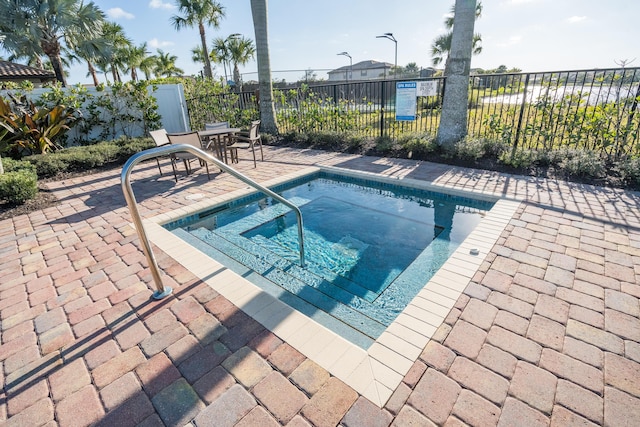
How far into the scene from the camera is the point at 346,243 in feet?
12.6

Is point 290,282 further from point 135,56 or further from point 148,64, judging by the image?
point 148,64

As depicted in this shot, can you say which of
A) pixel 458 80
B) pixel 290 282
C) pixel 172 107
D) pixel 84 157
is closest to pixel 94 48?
pixel 172 107

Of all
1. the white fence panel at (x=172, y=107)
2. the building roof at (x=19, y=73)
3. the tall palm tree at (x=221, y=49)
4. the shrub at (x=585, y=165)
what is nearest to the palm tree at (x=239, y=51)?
the tall palm tree at (x=221, y=49)

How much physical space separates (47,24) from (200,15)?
8818 millimetres

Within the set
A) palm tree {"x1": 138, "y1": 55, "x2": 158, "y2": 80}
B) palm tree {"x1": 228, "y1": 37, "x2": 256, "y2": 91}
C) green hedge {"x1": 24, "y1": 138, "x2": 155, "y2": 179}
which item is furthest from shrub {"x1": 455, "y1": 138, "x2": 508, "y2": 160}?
palm tree {"x1": 138, "y1": 55, "x2": 158, "y2": 80}

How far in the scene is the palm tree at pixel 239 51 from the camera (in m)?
25.7

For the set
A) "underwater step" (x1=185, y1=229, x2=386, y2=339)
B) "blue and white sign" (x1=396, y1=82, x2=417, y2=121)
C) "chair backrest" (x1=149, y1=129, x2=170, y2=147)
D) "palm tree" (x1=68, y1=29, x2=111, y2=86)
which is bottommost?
"underwater step" (x1=185, y1=229, x2=386, y2=339)

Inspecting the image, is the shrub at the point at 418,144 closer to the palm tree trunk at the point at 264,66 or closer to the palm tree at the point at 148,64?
the palm tree trunk at the point at 264,66

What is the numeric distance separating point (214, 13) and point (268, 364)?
2426 cm

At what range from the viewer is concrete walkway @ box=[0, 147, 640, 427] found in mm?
1581

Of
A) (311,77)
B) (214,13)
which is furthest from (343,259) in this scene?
(214,13)

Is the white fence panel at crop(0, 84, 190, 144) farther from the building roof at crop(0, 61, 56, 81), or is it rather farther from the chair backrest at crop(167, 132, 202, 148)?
the building roof at crop(0, 61, 56, 81)

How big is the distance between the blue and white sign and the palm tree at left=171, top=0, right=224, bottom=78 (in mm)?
15407

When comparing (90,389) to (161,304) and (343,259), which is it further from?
(343,259)
